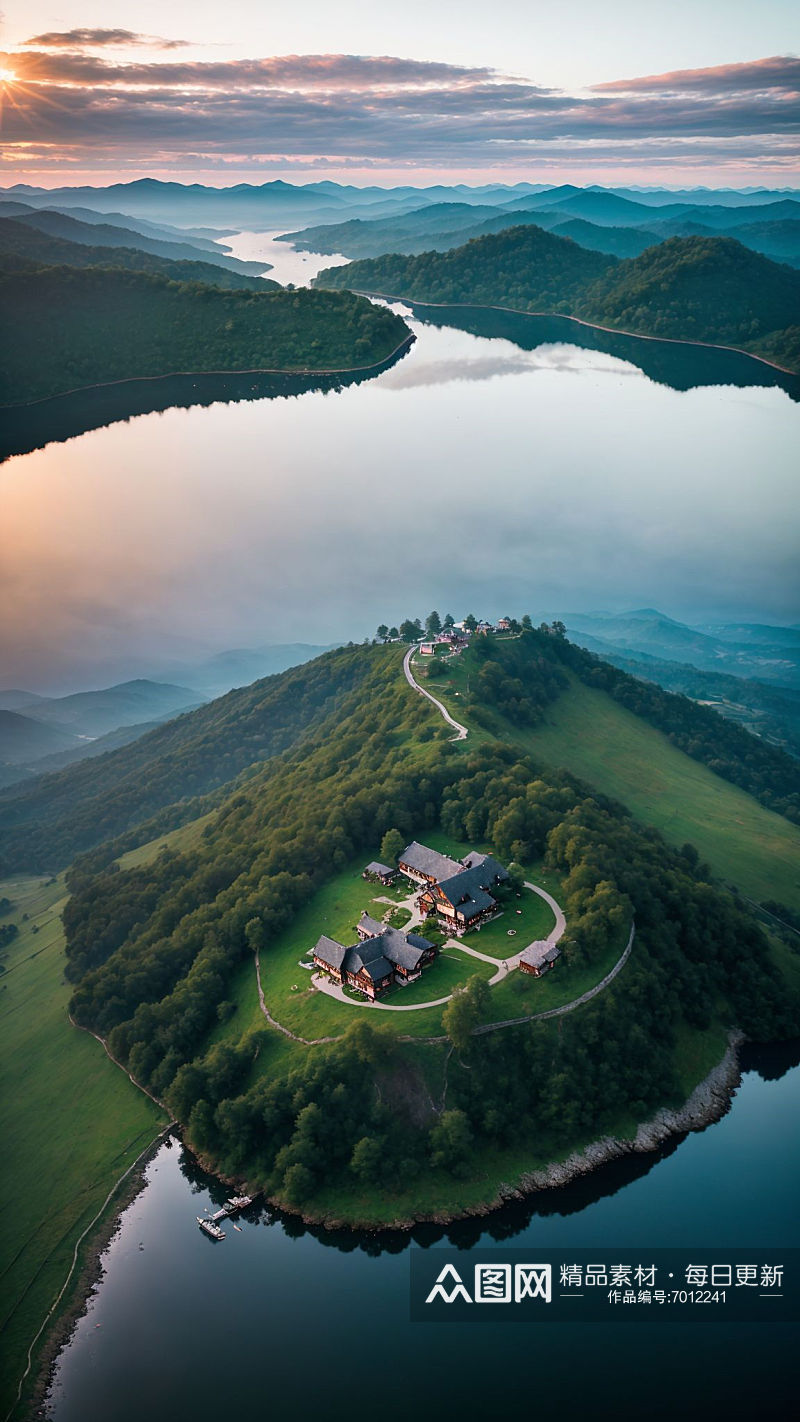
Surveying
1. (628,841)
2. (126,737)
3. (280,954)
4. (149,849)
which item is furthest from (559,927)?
(126,737)

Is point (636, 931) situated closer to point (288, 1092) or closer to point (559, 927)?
point (559, 927)

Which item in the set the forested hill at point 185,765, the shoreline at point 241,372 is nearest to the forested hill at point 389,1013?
the forested hill at point 185,765

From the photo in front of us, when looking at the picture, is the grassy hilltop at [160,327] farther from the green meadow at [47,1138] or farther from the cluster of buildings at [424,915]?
the cluster of buildings at [424,915]

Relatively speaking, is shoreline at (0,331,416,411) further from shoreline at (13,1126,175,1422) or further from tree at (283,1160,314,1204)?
tree at (283,1160,314,1204)

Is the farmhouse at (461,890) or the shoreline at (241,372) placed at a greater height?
the shoreline at (241,372)

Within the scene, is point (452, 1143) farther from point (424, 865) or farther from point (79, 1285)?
point (79, 1285)

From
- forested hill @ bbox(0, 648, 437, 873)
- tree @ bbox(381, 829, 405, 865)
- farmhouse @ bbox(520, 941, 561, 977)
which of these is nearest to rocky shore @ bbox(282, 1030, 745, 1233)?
farmhouse @ bbox(520, 941, 561, 977)

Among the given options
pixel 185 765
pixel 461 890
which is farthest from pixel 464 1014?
pixel 185 765
